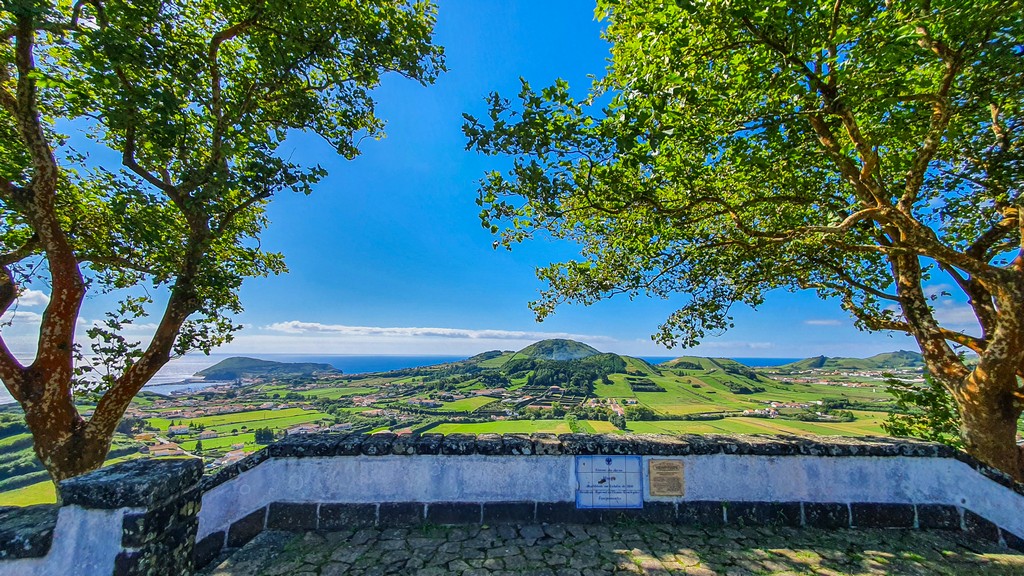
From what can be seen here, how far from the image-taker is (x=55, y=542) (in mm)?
2529

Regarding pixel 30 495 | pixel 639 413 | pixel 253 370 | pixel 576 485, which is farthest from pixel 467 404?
pixel 253 370

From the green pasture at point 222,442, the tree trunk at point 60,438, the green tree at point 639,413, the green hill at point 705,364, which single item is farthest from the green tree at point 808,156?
the green hill at point 705,364

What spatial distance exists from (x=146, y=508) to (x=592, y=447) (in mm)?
4301

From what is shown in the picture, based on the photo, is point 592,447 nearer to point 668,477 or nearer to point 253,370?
point 668,477

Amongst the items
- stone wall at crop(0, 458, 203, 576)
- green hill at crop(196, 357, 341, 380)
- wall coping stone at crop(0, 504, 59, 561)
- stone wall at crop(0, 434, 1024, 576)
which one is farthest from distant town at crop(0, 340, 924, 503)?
green hill at crop(196, 357, 341, 380)

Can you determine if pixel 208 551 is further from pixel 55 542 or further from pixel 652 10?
pixel 652 10

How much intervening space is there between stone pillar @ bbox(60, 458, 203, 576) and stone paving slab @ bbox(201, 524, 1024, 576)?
931 millimetres

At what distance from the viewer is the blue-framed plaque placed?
15.0ft

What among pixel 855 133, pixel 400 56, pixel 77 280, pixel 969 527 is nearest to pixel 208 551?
pixel 77 280

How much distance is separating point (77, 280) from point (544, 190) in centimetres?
752

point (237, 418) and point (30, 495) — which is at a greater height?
point (30, 495)

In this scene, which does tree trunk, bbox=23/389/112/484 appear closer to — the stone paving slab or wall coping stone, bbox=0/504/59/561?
wall coping stone, bbox=0/504/59/561

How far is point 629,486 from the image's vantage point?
181 inches

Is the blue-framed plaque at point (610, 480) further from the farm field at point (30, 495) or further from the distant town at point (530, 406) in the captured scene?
the farm field at point (30, 495)
